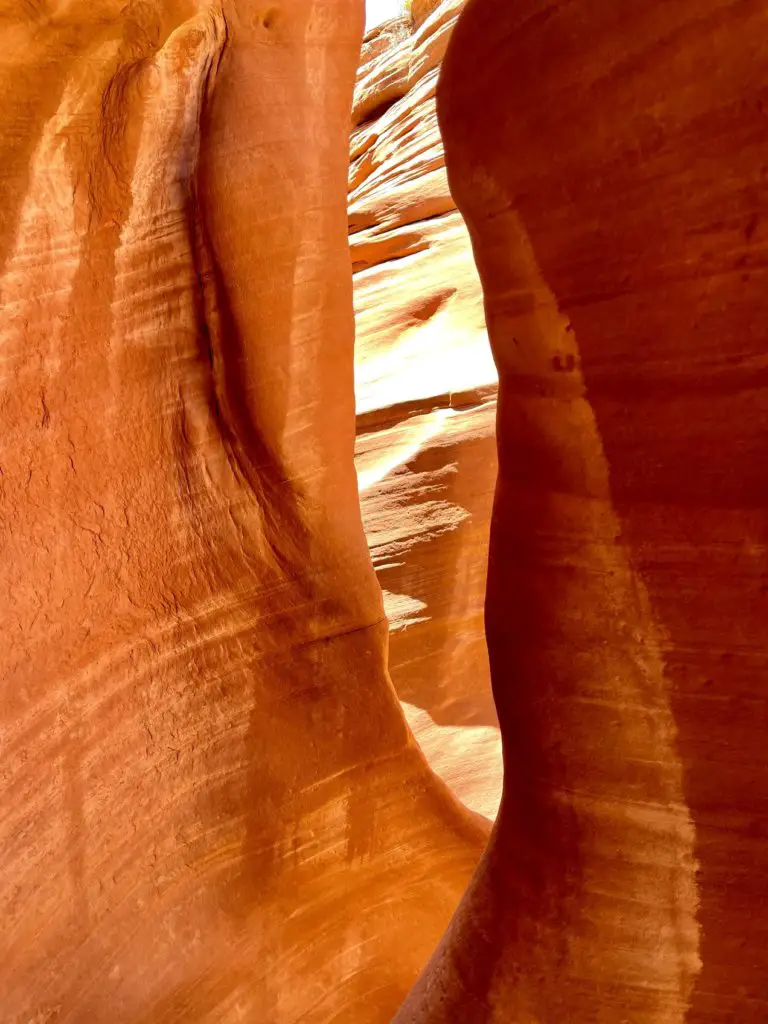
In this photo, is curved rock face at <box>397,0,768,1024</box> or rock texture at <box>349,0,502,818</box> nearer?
curved rock face at <box>397,0,768,1024</box>

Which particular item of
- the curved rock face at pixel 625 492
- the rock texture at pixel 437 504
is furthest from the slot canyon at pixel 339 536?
the rock texture at pixel 437 504

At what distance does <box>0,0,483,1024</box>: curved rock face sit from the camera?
2.16 m

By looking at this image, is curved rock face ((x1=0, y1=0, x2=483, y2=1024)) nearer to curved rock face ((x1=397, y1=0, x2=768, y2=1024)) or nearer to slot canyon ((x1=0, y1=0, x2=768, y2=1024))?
slot canyon ((x1=0, y1=0, x2=768, y2=1024))

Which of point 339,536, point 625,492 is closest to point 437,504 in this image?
point 339,536

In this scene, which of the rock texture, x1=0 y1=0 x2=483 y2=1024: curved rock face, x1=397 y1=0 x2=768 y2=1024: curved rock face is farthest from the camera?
the rock texture

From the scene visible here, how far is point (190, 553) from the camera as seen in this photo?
247cm

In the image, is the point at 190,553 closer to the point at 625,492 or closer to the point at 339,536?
the point at 339,536

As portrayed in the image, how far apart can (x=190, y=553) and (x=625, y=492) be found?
1.33 meters

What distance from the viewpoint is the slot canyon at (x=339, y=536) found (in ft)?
4.52

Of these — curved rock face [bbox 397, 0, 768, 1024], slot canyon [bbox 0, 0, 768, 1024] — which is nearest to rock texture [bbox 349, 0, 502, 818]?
slot canyon [bbox 0, 0, 768, 1024]

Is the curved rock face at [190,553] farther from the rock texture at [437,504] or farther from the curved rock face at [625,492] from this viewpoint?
Result: the rock texture at [437,504]

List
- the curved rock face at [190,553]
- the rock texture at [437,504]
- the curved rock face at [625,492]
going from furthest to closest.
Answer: the rock texture at [437,504] → the curved rock face at [190,553] → the curved rock face at [625,492]

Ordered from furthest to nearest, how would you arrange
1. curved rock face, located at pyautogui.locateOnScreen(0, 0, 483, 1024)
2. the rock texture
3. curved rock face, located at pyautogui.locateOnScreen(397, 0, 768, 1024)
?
the rock texture < curved rock face, located at pyautogui.locateOnScreen(0, 0, 483, 1024) < curved rock face, located at pyautogui.locateOnScreen(397, 0, 768, 1024)

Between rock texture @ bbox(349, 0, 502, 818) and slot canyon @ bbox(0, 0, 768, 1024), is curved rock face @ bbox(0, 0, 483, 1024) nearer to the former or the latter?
slot canyon @ bbox(0, 0, 768, 1024)
